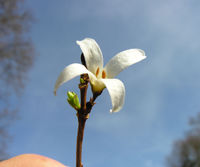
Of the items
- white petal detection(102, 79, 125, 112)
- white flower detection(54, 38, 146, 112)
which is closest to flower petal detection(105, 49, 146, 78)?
white flower detection(54, 38, 146, 112)

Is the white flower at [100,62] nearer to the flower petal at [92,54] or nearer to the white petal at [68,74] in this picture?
the flower petal at [92,54]

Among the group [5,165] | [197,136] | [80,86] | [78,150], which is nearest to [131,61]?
[80,86]

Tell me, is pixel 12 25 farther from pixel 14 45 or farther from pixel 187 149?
pixel 187 149

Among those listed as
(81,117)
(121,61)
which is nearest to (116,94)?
(81,117)

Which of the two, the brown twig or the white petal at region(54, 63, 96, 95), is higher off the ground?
the white petal at region(54, 63, 96, 95)

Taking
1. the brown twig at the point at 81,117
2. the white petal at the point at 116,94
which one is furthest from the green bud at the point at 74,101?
the white petal at the point at 116,94

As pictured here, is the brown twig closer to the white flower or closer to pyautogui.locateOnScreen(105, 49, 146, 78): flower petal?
the white flower

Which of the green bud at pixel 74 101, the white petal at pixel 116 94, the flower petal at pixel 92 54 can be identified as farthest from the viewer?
the flower petal at pixel 92 54
